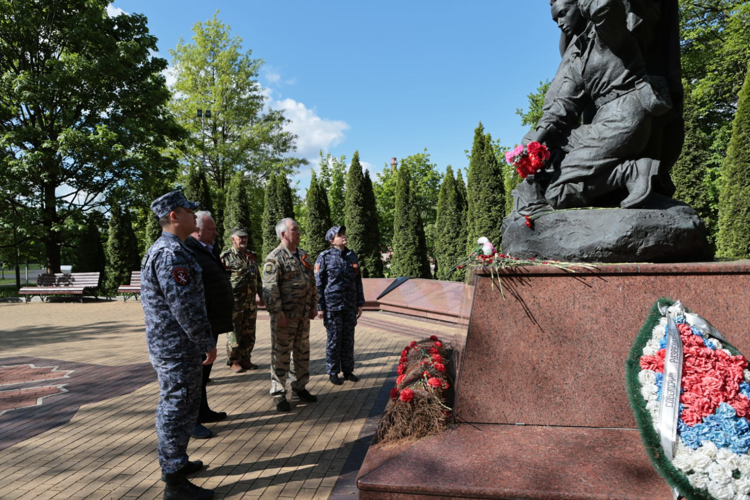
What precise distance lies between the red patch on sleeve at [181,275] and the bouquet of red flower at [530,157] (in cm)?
251

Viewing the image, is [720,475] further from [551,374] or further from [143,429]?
[143,429]

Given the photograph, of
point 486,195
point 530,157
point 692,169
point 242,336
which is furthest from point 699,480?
point 692,169

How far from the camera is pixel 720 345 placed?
2.23 metres

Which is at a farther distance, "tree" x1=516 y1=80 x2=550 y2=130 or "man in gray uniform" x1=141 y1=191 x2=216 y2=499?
"tree" x1=516 y1=80 x2=550 y2=130

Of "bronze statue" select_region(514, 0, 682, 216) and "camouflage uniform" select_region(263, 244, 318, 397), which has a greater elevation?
"bronze statue" select_region(514, 0, 682, 216)

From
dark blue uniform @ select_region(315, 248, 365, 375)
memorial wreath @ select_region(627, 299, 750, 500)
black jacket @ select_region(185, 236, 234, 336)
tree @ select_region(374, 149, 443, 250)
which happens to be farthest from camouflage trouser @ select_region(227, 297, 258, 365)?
tree @ select_region(374, 149, 443, 250)

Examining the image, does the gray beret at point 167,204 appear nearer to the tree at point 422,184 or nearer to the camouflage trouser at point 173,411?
the camouflage trouser at point 173,411

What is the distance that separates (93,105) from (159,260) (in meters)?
19.0

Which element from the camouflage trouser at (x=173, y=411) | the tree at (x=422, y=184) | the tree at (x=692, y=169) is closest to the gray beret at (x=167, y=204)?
the camouflage trouser at (x=173, y=411)

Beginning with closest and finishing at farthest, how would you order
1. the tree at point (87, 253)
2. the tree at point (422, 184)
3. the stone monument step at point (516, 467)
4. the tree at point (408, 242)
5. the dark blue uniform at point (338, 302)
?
the stone monument step at point (516, 467) → the dark blue uniform at point (338, 302) → the tree at point (408, 242) → the tree at point (87, 253) → the tree at point (422, 184)

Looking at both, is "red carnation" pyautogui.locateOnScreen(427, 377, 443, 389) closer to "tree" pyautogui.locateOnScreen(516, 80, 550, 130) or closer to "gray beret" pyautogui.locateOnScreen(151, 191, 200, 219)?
"gray beret" pyautogui.locateOnScreen(151, 191, 200, 219)

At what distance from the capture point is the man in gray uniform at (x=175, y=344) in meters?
2.69

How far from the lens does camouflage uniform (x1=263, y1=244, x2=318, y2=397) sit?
427 centimetres

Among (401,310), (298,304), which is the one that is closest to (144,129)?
(401,310)
